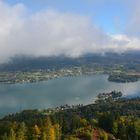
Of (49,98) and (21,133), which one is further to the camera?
(49,98)

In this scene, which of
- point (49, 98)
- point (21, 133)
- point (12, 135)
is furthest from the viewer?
point (49, 98)

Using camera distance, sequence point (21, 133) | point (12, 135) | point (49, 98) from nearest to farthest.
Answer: point (12, 135) → point (21, 133) → point (49, 98)

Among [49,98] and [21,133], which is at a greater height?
[21,133]

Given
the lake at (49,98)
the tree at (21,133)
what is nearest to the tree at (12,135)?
the tree at (21,133)

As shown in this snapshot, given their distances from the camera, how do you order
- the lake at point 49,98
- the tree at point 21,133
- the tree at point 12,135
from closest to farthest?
the tree at point 12,135 → the tree at point 21,133 → the lake at point 49,98

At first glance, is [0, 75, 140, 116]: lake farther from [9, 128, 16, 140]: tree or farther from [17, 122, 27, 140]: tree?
[9, 128, 16, 140]: tree

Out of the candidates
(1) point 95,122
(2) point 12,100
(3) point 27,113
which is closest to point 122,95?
(2) point 12,100

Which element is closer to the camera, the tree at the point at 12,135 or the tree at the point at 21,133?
the tree at the point at 12,135

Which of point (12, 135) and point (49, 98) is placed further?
point (49, 98)

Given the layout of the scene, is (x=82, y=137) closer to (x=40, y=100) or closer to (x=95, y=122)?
(x=95, y=122)

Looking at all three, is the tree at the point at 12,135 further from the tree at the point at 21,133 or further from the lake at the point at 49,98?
the lake at the point at 49,98

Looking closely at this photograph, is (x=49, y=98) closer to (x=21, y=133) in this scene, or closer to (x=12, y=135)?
(x=21, y=133)

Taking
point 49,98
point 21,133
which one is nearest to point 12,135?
point 21,133

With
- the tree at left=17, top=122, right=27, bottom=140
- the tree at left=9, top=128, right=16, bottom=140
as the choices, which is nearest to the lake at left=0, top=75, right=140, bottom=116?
the tree at left=17, top=122, right=27, bottom=140
